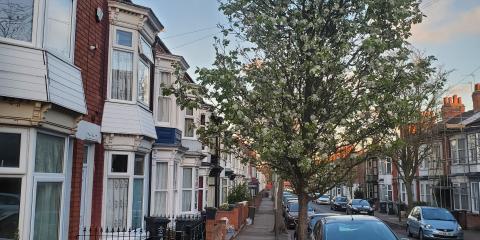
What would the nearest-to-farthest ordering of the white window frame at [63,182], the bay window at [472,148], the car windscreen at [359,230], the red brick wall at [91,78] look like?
the white window frame at [63,182]
the car windscreen at [359,230]
the red brick wall at [91,78]
the bay window at [472,148]

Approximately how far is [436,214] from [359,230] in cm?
1642

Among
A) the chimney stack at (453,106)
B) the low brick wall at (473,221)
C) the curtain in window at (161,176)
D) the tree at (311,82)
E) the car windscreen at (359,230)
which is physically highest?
the chimney stack at (453,106)

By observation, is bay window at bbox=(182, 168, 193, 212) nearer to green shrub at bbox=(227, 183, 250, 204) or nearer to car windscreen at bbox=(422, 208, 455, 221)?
green shrub at bbox=(227, 183, 250, 204)

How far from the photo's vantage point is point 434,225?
22938 mm

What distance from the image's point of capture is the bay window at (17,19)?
8055 mm

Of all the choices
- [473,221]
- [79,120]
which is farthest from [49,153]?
[473,221]

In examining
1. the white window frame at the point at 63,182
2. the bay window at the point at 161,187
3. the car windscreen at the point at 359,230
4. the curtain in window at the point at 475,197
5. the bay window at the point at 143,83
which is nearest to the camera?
the white window frame at the point at 63,182

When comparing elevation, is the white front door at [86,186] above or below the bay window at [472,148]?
below

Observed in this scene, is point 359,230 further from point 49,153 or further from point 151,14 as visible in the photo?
point 151,14

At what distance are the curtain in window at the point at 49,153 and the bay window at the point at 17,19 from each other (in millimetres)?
1713

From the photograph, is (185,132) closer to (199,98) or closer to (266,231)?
(266,231)

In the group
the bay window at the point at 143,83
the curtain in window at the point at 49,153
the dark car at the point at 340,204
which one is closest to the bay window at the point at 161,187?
the bay window at the point at 143,83

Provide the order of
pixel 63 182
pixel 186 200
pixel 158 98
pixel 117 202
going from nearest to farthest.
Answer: pixel 63 182
pixel 117 202
pixel 158 98
pixel 186 200

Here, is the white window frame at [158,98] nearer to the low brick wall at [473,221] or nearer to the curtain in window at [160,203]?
the curtain in window at [160,203]
